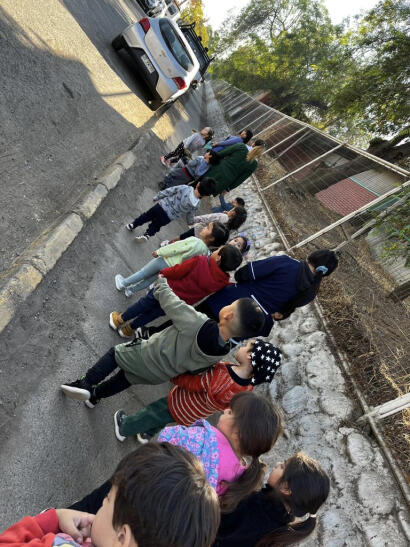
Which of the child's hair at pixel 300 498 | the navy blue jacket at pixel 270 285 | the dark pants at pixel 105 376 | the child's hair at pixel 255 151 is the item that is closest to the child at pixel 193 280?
the navy blue jacket at pixel 270 285

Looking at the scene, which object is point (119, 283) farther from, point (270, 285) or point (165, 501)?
point (165, 501)

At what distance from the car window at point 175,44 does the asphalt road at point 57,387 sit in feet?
18.2

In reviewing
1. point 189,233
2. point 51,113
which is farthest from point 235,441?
point 51,113

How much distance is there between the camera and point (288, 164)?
7.97 metres

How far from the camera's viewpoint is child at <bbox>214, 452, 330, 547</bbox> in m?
1.87

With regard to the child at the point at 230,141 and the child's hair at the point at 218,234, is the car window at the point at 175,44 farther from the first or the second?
the child's hair at the point at 218,234

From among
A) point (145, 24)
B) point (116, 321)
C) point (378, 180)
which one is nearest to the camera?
point (116, 321)

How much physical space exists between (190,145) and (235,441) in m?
6.24

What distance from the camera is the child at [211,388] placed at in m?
2.22

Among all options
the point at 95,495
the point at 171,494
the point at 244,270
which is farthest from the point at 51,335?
the point at 171,494

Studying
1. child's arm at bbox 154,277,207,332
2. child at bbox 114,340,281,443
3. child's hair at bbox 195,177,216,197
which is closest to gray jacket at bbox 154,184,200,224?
child's hair at bbox 195,177,216,197

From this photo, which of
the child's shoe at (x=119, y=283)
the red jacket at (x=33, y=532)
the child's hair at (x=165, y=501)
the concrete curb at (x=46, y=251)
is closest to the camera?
the child's hair at (x=165, y=501)

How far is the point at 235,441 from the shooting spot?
1931 mm

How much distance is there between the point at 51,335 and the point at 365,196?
187 inches
